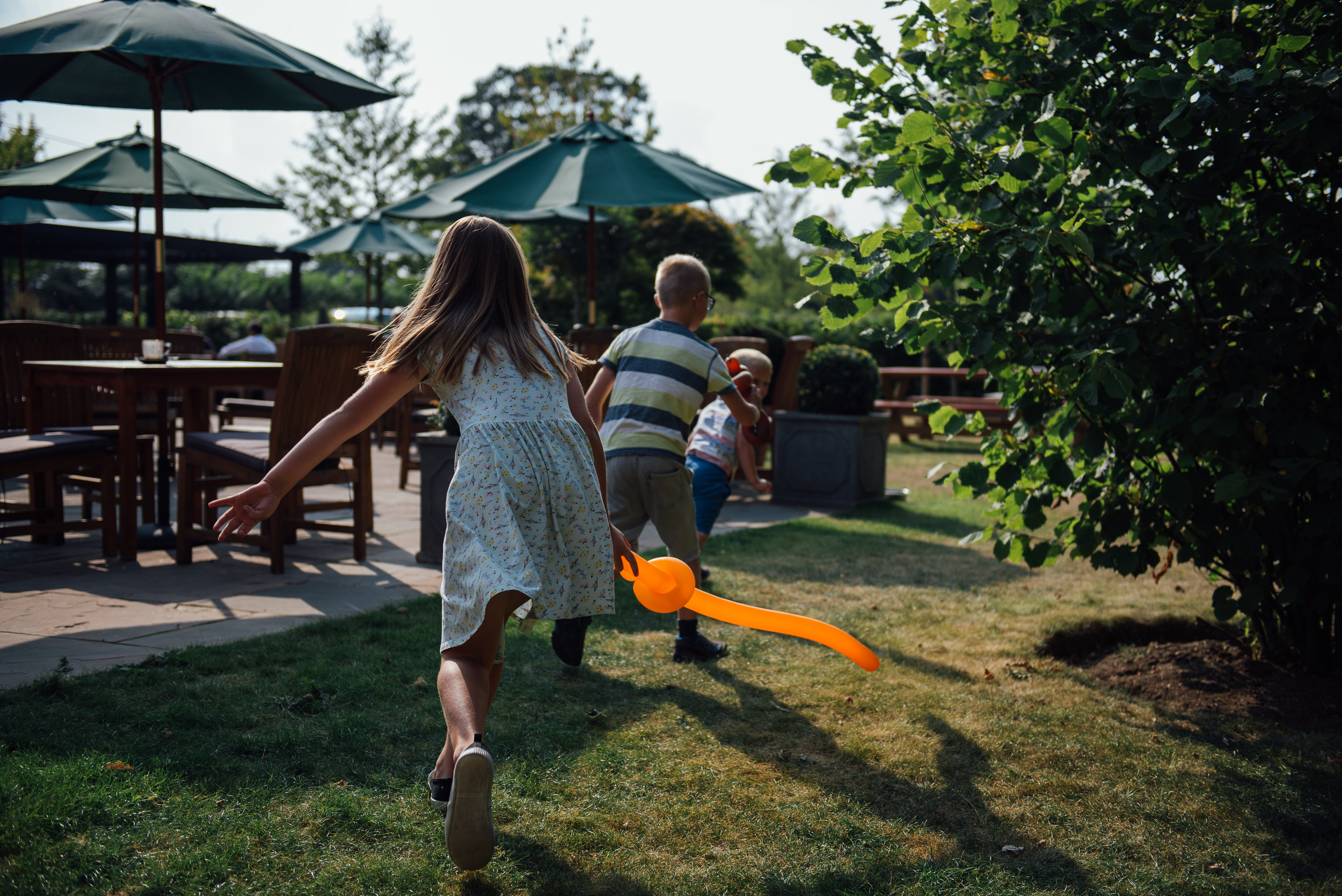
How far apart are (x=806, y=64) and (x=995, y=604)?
9.54ft

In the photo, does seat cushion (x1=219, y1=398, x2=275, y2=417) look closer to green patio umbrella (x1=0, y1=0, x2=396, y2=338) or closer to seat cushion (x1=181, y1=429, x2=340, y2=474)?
green patio umbrella (x1=0, y1=0, x2=396, y2=338)

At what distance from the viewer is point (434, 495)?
5.49 metres

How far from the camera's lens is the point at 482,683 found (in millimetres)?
2334

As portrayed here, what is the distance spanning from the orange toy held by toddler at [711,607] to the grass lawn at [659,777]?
491 millimetres

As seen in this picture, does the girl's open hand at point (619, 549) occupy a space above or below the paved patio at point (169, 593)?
above

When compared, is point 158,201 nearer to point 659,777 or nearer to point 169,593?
point 169,593

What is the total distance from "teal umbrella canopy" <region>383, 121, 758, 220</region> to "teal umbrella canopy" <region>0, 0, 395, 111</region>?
115 centimetres

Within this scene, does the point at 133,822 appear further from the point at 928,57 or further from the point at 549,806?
the point at 928,57

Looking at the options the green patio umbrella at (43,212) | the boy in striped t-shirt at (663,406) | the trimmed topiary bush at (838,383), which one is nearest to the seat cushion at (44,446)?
the boy in striped t-shirt at (663,406)

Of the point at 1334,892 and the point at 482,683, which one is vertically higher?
the point at 482,683

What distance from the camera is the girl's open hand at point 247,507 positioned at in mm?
2158

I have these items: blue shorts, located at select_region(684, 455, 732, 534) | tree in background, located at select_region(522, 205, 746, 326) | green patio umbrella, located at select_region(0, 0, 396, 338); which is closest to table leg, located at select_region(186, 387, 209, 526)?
green patio umbrella, located at select_region(0, 0, 396, 338)

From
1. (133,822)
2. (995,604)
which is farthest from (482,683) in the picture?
(995,604)

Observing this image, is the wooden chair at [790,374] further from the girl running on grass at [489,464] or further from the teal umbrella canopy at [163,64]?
the girl running on grass at [489,464]
